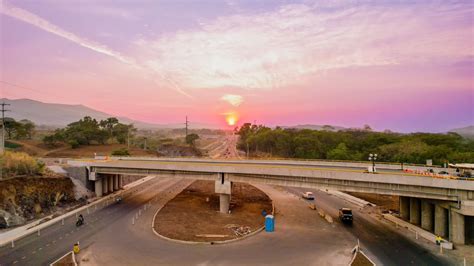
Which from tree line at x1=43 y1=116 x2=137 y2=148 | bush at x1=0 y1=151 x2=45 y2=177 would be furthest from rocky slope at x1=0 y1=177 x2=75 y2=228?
tree line at x1=43 y1=116 x2=137 y2=148

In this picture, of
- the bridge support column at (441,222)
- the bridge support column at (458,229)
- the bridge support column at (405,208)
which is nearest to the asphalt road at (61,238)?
the bridge support column at (458,229)

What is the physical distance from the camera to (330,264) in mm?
29734

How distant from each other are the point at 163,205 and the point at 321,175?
2702 centimetres

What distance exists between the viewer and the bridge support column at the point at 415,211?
44812 millimetres

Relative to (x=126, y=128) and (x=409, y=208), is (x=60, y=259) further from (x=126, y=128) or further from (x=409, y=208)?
(x=126, y=128)

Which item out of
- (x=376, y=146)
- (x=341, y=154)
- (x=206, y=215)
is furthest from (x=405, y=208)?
(x=376, y=146)

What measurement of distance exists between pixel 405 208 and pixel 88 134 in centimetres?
11023

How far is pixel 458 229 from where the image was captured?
117ft

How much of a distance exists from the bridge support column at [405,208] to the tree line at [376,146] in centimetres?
2800

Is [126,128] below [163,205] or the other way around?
the other way around

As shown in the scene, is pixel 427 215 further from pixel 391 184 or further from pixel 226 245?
pixel 226 245

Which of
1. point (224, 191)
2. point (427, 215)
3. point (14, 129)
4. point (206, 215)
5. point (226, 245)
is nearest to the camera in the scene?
point (226, 245)

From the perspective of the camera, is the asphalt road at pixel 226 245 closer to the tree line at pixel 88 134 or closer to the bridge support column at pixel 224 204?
the bridge support column at pixel 224 204

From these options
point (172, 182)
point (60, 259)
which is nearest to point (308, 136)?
point (172, 182)
